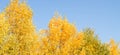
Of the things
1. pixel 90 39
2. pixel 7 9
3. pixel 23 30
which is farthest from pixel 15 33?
pixel 90 39

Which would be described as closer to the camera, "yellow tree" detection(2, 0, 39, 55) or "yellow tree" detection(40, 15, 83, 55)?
"yellow tree" detection(2, 0, 39, 55)

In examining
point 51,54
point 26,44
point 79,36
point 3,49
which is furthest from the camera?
point 79,36

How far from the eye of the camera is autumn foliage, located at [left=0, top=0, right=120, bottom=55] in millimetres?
24406

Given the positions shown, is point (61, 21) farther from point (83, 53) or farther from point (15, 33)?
point (15, 33)

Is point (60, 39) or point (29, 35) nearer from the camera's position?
point (29, 35)

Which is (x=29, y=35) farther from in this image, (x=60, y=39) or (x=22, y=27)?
(x=60, y=39)

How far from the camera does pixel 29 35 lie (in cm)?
2597

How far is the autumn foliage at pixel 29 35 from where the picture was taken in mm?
24406

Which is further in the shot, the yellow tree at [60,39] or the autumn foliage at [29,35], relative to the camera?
the yellow tree at [60,39]

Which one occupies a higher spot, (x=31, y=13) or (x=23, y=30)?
(x=31, y=13)

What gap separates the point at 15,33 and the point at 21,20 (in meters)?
1.21

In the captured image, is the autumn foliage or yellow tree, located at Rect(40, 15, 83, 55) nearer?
the autumn foliage

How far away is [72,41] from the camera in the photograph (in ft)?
98.1

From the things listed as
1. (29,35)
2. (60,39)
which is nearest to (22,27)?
(29,35)
